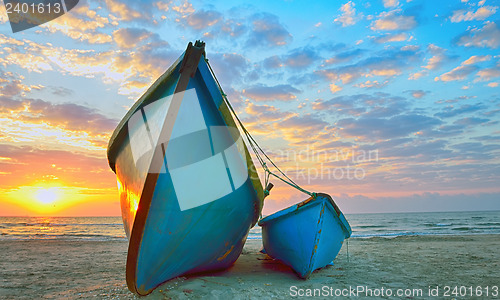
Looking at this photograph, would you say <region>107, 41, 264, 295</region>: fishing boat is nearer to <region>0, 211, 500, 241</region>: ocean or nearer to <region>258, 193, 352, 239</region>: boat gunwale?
<region>258, 193, 352, 239</region>: boat gunwale

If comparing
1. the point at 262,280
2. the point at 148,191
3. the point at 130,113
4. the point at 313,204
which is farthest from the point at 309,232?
the point at 130,113

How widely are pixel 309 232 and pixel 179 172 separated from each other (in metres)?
2.76

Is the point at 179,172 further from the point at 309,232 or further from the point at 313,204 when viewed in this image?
the point at 309,232

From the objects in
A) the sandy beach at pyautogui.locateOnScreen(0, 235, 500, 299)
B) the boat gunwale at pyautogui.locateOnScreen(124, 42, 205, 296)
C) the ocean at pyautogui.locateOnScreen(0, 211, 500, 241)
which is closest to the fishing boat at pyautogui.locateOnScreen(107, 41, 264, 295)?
the boat gunwale at pyautogui.locateOnScreen(124, 42, 205, 296)

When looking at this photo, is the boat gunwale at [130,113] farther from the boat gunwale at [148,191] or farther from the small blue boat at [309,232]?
the small blue boat at [309,232]

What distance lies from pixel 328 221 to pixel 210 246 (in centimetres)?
230

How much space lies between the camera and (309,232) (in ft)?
18.6

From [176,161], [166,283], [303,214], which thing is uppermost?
[176,161]

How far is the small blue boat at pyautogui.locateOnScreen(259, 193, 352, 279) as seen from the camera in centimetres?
563

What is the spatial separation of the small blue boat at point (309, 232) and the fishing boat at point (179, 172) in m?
1.36

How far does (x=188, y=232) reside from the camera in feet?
15.4

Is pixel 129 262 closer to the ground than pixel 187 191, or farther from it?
closer to the ground

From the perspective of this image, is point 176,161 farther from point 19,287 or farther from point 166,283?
point 19,287

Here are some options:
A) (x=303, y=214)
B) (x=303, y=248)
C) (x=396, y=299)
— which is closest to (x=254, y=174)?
(x=303, y=214)
